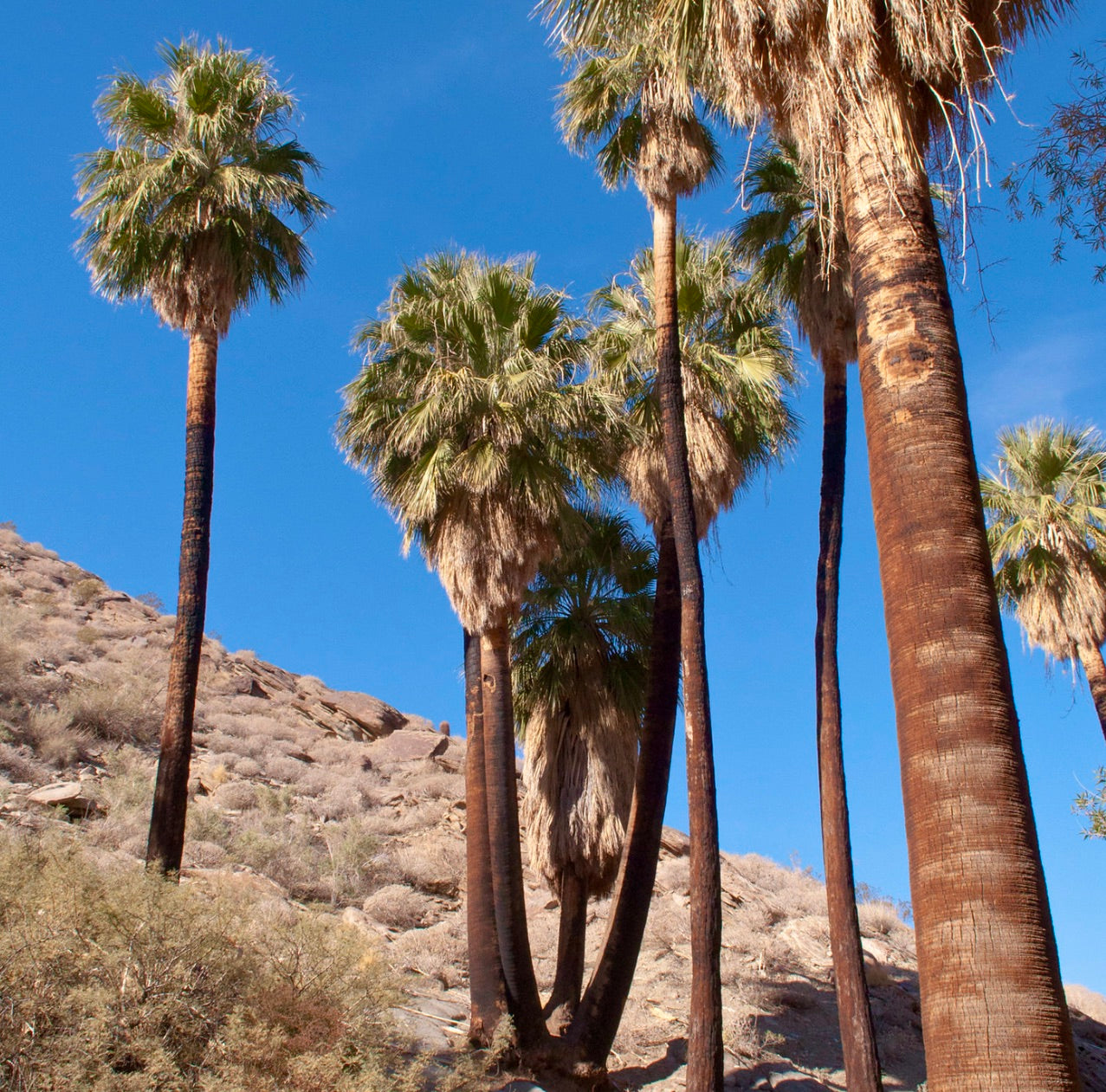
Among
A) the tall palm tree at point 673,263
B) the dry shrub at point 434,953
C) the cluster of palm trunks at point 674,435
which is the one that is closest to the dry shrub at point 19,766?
the dry shrub at point 434,953

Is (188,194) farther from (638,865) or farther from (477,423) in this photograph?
(638,865)

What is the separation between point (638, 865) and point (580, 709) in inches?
131

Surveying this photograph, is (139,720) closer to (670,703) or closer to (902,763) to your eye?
(670,703)

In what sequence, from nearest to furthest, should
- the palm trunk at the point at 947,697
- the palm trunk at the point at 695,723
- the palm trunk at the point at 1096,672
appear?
the palm trunk at the point at 947,697 → the palm trunk at the point at 695,723 → the palm trunk at the point at 1096,672

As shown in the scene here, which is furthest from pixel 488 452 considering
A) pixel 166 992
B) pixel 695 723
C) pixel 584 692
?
pixel 166 992

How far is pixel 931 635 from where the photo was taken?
5.14 metres

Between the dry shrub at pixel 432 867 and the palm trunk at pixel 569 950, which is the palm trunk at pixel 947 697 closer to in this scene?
the palm trunk at pixel 569 950

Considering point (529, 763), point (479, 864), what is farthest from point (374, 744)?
point (479, 864)

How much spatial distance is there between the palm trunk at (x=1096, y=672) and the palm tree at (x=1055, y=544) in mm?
17

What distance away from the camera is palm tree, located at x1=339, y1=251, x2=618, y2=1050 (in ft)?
45.1

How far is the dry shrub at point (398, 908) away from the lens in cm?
1886

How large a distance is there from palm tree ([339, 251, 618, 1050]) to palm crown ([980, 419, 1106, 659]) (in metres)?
10.4

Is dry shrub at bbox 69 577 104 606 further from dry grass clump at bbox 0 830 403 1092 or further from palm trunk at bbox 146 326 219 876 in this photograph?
dry grass clump at bbox 0 830 403 1092

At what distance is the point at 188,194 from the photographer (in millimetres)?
14531
